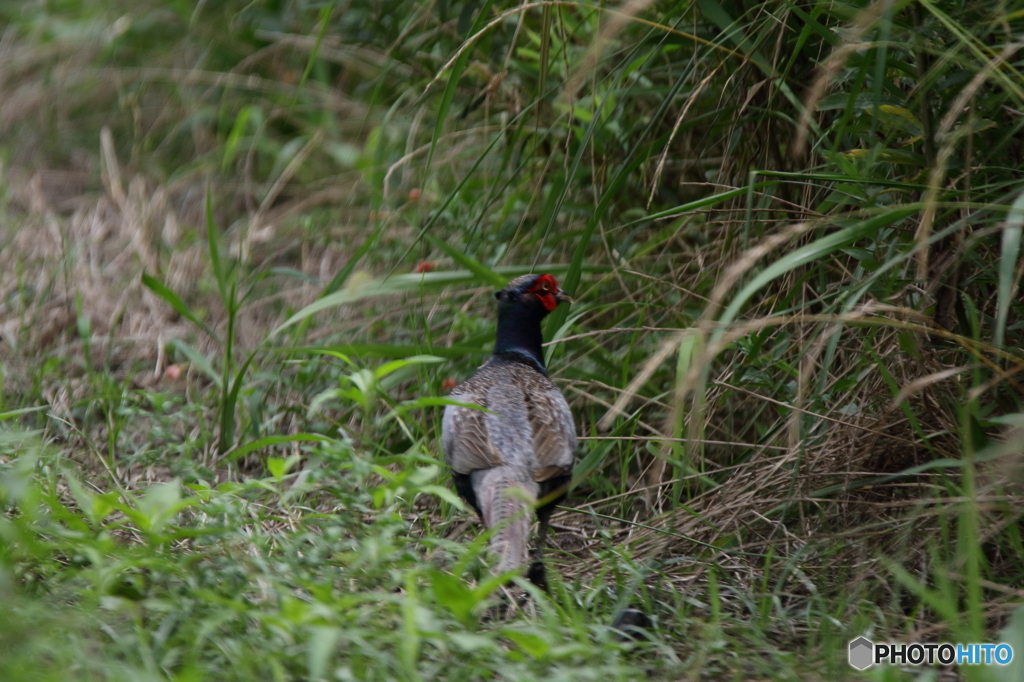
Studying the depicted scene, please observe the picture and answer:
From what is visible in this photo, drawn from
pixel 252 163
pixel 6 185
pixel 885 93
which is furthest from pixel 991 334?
pixel 6 185

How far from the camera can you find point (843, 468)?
336 centimetres

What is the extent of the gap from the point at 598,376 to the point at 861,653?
6.25 ft

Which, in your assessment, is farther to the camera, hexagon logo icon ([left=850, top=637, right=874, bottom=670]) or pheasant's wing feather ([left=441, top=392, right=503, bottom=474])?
pheasant's wing feather ([left=441, top=392, right=503, bottom=474])

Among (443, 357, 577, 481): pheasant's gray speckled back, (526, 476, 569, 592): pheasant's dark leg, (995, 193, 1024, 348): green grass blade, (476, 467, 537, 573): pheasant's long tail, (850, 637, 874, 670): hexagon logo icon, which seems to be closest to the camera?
(995, 193, 1024, 348): green grass blade

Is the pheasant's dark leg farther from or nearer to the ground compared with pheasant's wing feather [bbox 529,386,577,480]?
nearer to the ground

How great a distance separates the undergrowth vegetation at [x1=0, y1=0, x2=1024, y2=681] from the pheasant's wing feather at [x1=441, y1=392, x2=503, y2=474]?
194 millimetres

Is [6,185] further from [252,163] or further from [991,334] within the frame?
[991,334]

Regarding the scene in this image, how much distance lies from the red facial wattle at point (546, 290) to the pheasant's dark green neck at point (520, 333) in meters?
0.05

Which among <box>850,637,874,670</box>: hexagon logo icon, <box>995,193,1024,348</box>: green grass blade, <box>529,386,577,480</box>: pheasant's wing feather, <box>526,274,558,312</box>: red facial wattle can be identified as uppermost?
<box>995,193,1024,348</box>: green grass blade

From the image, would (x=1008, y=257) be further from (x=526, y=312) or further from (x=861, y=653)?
(x=526, y=312)

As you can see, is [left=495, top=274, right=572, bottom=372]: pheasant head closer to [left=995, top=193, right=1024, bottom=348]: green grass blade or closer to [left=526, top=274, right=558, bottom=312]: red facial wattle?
[left=526, top=274, right=558, bottom=312]: red facial wattle

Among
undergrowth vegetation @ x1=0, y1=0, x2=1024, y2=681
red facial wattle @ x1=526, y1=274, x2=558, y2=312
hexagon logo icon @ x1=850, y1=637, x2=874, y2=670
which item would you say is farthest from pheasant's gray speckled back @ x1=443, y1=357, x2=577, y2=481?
hexagon logo icon @ x1=850, y1=637, x2=874, y2=670

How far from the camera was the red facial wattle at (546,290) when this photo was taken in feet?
13.4

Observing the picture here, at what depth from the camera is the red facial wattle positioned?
13.4 feet
